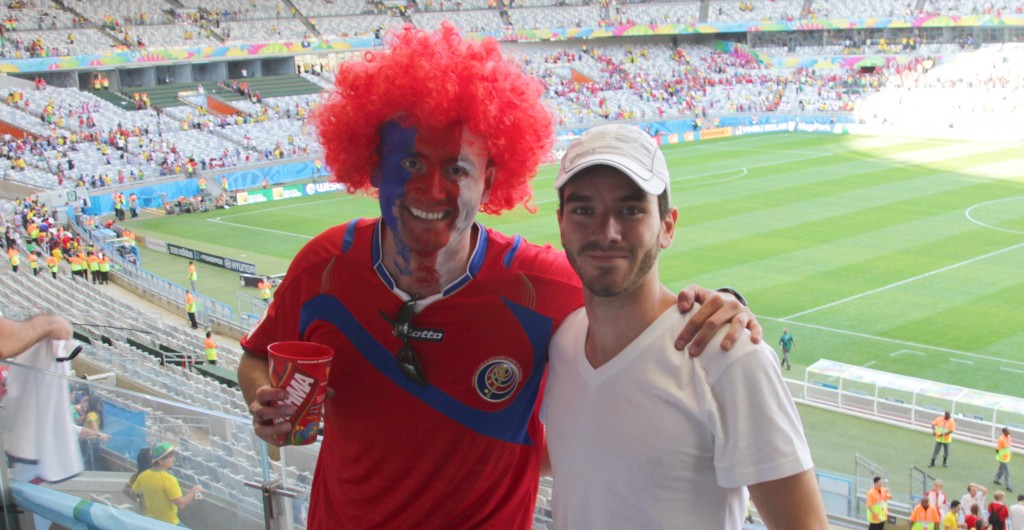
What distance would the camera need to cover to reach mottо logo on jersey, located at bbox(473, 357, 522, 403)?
3279mm

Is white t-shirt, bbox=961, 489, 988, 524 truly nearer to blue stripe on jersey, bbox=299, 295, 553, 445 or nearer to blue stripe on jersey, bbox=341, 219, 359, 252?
blue stripe on jersey, bbox=299, 295, 553, 445

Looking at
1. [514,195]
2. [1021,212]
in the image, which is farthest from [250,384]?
[1021,212]

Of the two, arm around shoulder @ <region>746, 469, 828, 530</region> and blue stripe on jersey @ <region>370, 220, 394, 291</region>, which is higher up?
blue stripe on jersey @ <region>370, 220, 394, 291</region>

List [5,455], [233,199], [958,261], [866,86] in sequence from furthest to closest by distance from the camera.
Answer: [866,86] < [233,199] < [958,261] < [5,455]

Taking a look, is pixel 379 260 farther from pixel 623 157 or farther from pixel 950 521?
pixel 950 521

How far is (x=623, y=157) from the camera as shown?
268cm

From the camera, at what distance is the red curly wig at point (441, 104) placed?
352cm

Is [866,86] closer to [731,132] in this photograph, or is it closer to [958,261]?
[731,132]

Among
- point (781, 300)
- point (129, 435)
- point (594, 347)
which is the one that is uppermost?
point (594, 347)

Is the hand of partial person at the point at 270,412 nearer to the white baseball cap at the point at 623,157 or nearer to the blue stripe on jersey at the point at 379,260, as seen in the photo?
the blue stripe on jersey at the point at 379,260

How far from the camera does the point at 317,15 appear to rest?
60.7 meters

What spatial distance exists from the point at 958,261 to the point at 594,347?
83.5ft

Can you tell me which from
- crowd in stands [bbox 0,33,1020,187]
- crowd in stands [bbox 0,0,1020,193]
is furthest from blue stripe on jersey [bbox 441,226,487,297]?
crowd in stands [bbox 0,0,1020,193]

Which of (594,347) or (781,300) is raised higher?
(594,347)
